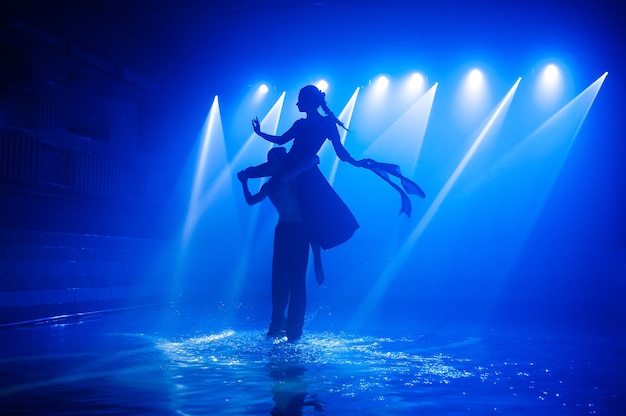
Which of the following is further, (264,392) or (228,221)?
(228,221)

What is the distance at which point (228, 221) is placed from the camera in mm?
12359

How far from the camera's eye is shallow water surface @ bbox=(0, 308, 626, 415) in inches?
84.8

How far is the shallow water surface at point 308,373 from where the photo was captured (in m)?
2.15

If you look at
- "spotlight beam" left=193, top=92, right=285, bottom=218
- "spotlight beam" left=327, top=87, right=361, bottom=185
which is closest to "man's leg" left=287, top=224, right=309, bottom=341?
"spotlight beam" left=327, top=87, right=361, bottom=185

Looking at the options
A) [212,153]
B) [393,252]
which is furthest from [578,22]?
[212,153]

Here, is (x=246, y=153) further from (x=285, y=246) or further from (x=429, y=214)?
(x=285, y=246)

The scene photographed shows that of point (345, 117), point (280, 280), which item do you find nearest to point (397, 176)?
point (280, 280)

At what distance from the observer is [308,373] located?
2.81 meters

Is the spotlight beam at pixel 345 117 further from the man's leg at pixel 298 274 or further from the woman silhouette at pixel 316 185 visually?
the man's leg at pixel 298 274

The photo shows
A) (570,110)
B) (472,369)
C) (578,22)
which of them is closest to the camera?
(472,369)

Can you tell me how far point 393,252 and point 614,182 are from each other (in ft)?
12.7

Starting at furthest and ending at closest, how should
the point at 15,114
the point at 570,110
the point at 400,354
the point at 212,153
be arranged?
the point at 212,153, the point at 570,110, the point at 15,114, the point at 400,354

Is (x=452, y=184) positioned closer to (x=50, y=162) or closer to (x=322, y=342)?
(x=50, y=162)

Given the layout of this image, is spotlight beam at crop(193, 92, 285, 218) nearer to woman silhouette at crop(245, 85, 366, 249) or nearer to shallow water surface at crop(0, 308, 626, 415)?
shallow water surface at crop(0, 308, 626, 415)
